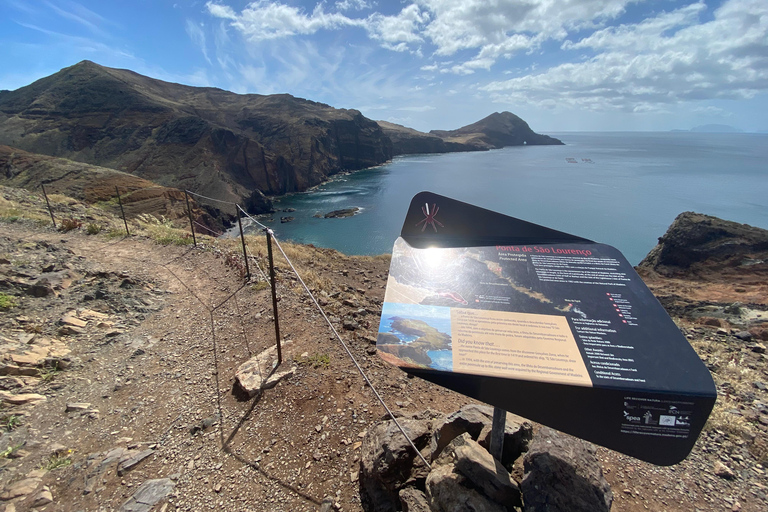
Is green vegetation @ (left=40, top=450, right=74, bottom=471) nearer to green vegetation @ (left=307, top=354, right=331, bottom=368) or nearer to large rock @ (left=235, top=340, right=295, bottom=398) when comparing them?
large rock @ (left=235, top=340, right=295, bottom=398)

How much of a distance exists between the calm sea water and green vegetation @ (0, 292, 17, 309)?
32.7 m

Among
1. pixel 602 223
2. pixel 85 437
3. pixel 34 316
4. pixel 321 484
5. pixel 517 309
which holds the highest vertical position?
pixel 517 309

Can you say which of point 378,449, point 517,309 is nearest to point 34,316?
point 378,449

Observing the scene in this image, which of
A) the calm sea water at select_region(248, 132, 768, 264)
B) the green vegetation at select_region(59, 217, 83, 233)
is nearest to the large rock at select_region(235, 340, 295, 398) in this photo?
the green vegetation at select_region(59, 217, 83, 233)

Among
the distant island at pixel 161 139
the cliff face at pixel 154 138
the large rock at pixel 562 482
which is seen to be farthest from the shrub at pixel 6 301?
the cliff face at pixel 154 138

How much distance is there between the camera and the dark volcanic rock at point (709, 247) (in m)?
19.3

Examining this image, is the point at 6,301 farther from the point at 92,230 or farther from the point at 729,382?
the point at 729,382

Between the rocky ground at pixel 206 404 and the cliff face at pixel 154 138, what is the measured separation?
52182mm

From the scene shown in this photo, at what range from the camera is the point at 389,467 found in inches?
129

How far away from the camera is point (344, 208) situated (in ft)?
196

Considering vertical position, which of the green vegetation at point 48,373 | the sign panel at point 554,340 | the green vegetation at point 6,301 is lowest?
the green vegetation at point 48,373

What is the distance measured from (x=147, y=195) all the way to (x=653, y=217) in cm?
5919

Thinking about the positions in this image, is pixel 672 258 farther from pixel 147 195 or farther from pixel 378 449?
pixel 147 195

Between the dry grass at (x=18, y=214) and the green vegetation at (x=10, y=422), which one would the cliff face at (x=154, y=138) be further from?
the green vegetation at (x=10, y=422)
